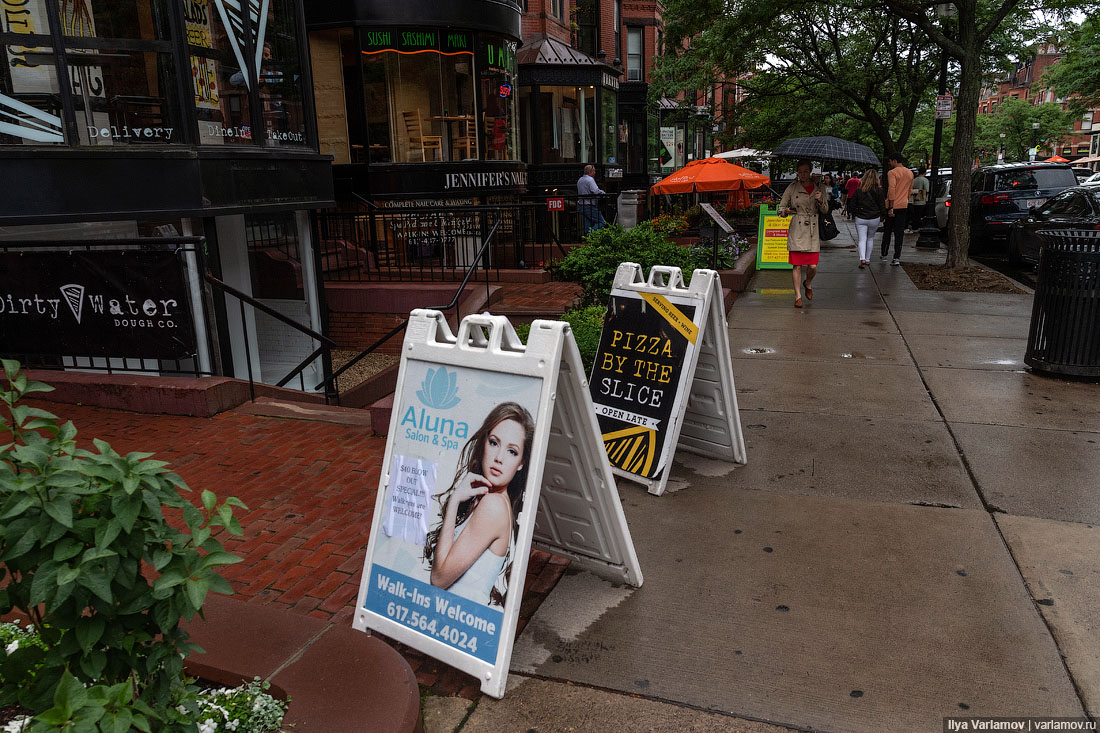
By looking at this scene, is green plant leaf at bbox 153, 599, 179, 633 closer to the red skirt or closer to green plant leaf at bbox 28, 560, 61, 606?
green plant leaf at bbox 28, 560, 61, 606

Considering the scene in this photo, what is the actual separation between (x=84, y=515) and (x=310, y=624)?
1.42m

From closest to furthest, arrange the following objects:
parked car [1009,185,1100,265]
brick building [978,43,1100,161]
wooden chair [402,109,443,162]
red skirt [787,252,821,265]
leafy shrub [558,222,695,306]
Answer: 1. leafy shrub [558,222,695,306]
2. red skirt [787,252,821,265]
3. parked car [1009,185,1100,265]
4. wooden chair [402,109,443,162]
5. brick building [978,43,1100,161]

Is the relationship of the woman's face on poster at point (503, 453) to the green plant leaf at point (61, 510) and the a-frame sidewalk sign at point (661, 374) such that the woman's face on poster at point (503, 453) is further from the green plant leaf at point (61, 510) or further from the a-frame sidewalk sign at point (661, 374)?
the a-frame sidewalk sign at point (661, 374)

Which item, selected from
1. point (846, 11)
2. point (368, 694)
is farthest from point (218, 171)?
point (846, 11)

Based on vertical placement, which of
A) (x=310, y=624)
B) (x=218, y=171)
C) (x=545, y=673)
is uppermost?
(x=218, y=171)

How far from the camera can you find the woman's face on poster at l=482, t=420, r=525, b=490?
3111 mm

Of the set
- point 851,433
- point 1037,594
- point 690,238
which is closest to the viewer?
point 1037,594

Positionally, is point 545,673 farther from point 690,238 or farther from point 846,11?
point 846,11

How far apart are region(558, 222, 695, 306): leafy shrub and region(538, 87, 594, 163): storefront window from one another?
12.0 m

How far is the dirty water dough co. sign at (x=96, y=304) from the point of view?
6.54 m

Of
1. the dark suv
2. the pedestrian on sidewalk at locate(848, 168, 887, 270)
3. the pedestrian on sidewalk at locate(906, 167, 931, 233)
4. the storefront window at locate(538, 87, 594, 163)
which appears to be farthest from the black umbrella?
the pedestrian on sidewalk at locate(906, 167, 931, 233)

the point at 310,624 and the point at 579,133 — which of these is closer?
the point at 310,624

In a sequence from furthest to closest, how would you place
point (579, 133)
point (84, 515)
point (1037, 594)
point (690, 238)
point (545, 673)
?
point (579, 133) < point (690, 238) < point (1037, 594) < point (545, 673) < point (84, 515)

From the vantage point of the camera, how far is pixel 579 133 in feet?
67.9
